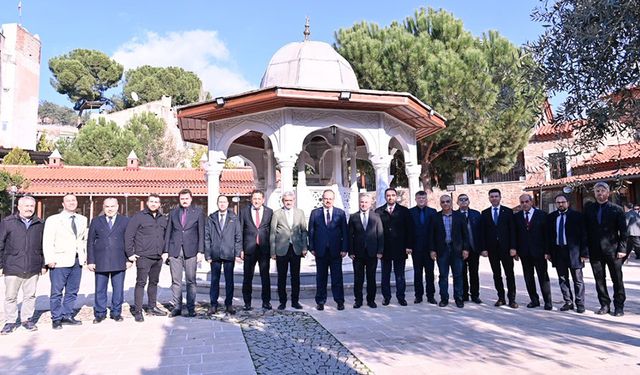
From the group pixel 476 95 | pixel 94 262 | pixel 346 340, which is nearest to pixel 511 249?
pixel 346 340

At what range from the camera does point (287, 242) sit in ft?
18.5

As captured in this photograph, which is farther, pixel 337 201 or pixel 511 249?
pixel 337 201

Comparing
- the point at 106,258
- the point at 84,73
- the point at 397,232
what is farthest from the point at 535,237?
the point at 84,73

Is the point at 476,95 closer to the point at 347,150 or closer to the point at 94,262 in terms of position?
the point at 347,150

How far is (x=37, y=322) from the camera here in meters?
5.34

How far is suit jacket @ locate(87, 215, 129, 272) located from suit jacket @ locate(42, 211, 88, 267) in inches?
5.2

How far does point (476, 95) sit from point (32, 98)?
36.7m

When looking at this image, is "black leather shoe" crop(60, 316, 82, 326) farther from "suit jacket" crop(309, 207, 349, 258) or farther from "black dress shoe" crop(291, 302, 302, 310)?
"suit jacket" crop(309, 207, 349, 258)

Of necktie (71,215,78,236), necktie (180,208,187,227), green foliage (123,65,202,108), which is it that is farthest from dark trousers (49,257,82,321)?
green foliage (123,65,202,108)

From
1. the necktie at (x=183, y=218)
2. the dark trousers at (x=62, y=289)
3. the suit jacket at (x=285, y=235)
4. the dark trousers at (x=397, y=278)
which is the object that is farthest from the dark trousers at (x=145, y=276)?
the dark trousers at (x=397, y=278)

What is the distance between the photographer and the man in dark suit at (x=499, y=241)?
566 cm

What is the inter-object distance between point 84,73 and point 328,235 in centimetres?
5427

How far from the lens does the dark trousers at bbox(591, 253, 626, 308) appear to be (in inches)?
199

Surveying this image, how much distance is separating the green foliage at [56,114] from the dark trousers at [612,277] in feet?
272
